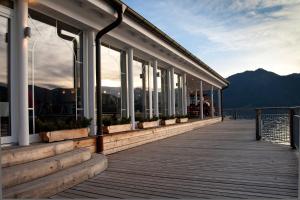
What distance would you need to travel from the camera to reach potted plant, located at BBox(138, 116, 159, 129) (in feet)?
34.8

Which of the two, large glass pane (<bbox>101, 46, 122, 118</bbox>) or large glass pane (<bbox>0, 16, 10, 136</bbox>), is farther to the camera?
large glass pane (<bbox>101, 46, 122, 118</bbox>)

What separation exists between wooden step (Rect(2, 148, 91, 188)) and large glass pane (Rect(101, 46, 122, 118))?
12.0 feet

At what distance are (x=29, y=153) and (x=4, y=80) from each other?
1496 mm

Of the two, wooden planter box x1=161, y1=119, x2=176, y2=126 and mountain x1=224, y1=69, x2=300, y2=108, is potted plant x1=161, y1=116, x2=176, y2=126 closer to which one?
wooden planter box x1=161, y1=119, x2=176, y2=126

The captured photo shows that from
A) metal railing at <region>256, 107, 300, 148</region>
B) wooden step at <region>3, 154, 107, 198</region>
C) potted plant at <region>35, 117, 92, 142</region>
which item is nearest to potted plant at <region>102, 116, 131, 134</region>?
potted plant at <region>35, 117, 92, 142</region>

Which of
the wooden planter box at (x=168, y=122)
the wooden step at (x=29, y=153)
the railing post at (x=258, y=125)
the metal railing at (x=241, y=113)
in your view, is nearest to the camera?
the wooden step at (x=29, y=153)

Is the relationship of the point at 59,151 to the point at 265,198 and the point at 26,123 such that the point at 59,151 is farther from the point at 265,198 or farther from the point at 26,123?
the point at 265,198

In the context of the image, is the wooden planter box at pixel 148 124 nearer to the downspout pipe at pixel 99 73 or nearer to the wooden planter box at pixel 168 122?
the wooden planter box at pixel 168 122

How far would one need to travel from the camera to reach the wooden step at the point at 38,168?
4059 millimetres

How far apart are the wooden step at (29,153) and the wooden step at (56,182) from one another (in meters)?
0.45

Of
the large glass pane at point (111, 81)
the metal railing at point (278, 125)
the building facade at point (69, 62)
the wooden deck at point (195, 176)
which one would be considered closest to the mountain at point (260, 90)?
the metal railing at point (278, 125)

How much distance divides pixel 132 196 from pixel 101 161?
173 centimetres

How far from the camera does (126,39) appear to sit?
973 centimetres

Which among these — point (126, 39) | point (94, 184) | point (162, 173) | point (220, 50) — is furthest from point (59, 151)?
point (126, 39)
